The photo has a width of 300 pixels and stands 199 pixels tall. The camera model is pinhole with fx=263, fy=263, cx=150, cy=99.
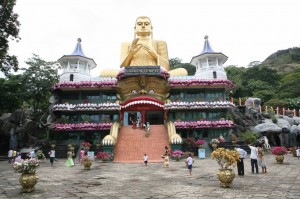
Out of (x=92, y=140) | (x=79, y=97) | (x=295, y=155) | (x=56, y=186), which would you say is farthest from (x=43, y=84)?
(x=295, y=155)

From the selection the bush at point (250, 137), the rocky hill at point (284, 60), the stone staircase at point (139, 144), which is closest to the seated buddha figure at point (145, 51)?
the stone staircase at point (139, 144)

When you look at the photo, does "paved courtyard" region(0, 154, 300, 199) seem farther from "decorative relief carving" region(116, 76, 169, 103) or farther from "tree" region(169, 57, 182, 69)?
"tree" region(169, 57, 182, 69)

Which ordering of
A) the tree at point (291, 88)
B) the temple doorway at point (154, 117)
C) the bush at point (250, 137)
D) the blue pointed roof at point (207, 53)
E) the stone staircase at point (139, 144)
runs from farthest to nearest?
1. the tree at point (291, 88)
2. the temple doorway at point (154, 117)
3. the blue pointed roof at point (207, 53)
4. the bush at point (250, 137)
5. the stone staircase at point (139, 144)

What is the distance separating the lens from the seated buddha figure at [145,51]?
34013 millimetres

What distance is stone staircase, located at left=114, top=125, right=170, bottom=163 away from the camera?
23359 millimetres

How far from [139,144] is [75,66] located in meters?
15.6

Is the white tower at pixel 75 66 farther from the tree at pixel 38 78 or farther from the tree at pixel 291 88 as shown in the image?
the tree at pixel 291 88

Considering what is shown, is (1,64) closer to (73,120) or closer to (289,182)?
(73,120)

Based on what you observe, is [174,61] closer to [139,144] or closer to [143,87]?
[143,87]

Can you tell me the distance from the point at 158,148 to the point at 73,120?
39.8 feet

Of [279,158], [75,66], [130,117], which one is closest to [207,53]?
[130,117]

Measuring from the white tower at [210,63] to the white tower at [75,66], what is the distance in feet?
48.7

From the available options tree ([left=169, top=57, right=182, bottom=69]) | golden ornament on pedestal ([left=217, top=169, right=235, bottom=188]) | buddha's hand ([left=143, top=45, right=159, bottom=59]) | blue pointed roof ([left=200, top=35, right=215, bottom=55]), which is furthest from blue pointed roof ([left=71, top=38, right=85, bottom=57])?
tree ([left=169, top=57, right=182, bottom=69])

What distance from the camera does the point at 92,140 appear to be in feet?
100
